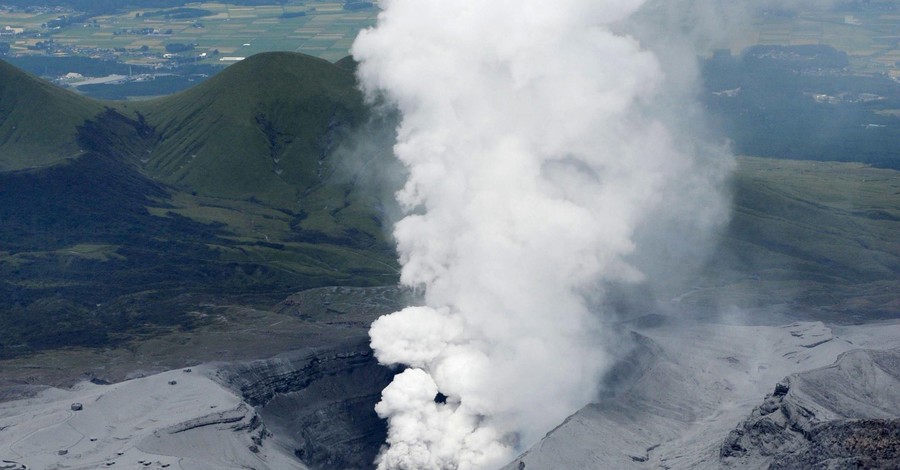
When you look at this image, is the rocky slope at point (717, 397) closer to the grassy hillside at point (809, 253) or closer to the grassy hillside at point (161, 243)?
the grassy hillside at point (809, 253)

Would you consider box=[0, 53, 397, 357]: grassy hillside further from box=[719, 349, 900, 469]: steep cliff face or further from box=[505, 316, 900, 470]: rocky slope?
box=[719, 349, 900, 469]: steep cliff face

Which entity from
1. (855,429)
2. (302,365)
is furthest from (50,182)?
(855,429)

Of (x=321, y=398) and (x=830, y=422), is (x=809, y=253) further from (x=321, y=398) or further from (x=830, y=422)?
(x=830, y=422)

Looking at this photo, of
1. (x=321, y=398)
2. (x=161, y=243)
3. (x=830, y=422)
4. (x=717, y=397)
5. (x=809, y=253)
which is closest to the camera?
(x=830, y=422)

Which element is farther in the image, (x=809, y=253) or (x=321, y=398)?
(x=809, y=253)

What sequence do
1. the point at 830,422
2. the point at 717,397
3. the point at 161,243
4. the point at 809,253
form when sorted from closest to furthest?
the point at 830,422
the point at 717,397
the point at 809,253
the point at 161,243

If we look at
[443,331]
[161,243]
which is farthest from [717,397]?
[161,243]
